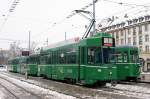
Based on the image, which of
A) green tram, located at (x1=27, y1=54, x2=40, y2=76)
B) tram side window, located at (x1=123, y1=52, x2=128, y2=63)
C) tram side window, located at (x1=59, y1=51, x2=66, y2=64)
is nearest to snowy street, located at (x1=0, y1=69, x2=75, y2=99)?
tram side window, located at (x1=59, y1=51, x2=66, y2=64)

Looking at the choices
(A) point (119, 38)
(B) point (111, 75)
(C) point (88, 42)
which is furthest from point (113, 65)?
(A) point (119, 38)

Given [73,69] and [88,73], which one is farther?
[73,69]

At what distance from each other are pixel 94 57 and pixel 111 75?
1.50 meters

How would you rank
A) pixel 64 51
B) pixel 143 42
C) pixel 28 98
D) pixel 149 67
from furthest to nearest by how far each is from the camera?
pixel 143 42, pixel 149 67, pixel 64 51, pixel 28 98

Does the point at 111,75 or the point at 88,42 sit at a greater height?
the point at 88,42

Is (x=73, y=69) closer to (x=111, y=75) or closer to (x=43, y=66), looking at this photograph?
(x=111, y=75)

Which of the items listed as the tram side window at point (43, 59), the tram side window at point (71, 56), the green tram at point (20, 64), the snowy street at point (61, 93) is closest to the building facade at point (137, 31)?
the green tram at point (20, 64)

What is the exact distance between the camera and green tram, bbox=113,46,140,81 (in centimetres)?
2838

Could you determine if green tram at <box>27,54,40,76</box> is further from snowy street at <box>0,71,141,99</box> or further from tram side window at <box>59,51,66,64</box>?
snowy street at <box>0,71,141,99</box>

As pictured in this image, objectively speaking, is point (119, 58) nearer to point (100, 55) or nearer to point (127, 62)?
point (127, 62)

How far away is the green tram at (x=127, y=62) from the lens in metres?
28.4

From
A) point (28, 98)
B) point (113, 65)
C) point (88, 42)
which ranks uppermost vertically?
point (88, 42)

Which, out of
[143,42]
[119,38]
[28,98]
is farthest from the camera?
[119,38]

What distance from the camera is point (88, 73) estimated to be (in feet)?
75.3
